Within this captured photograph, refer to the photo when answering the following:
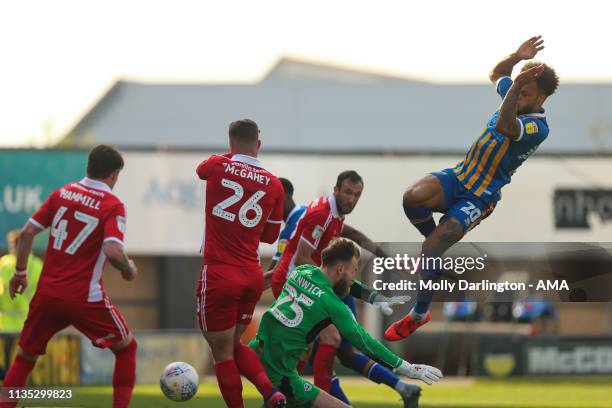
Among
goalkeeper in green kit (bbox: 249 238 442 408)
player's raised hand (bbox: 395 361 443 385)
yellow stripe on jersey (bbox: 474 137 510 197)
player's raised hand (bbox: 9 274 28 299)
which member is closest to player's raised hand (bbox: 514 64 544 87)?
yellow stripe on jersey (bbox: 474 137 510 197)

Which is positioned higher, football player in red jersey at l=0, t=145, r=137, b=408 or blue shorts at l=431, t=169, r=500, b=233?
blue shorts at l=431, t=169, r=500, b=233

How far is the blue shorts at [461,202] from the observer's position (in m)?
11.3

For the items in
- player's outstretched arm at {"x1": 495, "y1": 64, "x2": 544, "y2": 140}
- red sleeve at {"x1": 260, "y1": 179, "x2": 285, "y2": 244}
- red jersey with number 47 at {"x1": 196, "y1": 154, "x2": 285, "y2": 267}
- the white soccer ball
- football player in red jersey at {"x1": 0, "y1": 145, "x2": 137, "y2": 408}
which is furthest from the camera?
the white soccer ball

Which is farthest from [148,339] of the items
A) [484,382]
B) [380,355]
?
[380,355]

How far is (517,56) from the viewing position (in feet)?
37.7

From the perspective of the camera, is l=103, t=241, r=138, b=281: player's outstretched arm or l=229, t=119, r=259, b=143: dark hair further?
l=229, t=119, r=259, b=143: dark hair

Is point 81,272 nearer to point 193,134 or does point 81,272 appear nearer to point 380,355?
point 380,355

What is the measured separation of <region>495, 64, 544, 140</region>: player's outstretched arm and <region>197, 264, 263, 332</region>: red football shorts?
2485 mm

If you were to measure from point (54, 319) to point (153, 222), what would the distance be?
21163 millimetres

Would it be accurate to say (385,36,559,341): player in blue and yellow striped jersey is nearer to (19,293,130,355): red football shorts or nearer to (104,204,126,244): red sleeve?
(104,204,126,244): red sleeve

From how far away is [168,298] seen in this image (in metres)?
32.4

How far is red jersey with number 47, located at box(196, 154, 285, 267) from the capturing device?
1041 cm

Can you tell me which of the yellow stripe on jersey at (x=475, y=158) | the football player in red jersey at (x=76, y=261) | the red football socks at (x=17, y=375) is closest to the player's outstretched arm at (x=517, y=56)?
the yellow stripe on jersey at (x=475, y=158)

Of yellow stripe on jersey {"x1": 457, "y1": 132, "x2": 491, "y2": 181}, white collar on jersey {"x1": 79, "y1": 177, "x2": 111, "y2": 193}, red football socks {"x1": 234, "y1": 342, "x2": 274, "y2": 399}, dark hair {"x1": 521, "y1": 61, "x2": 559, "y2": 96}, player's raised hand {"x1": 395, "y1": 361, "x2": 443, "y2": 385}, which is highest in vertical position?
dark hair {"x1": 521, "y1": 61, "x2": 559, "y2": 96}
